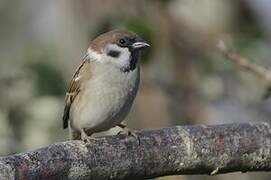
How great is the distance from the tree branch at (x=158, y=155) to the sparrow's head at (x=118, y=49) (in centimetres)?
81

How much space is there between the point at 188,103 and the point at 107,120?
54.8 inches

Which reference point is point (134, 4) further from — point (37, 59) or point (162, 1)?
point (37, 59)

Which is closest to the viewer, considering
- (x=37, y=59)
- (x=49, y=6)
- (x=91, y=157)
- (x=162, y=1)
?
(x=91, y=157)

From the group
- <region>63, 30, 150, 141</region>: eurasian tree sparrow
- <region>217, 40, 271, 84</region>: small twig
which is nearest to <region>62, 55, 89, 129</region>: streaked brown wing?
<region>63, 30, 150, 141</region>: eurasian tree sparrow

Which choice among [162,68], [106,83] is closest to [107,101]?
[106,83]

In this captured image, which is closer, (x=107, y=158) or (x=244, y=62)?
(x=107, y=158)

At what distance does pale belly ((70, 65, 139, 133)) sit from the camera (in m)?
5.19

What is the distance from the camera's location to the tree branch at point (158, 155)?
3.95 metres

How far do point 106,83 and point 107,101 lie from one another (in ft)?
0.37

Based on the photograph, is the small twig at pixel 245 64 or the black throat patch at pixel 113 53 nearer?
the small twig at pixel 245 64

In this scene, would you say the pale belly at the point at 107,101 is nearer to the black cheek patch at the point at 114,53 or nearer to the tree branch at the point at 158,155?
the black cheek patch at the point at 114,53

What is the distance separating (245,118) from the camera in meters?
7.55

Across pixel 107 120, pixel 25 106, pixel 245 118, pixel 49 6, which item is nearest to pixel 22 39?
pixel 49 6

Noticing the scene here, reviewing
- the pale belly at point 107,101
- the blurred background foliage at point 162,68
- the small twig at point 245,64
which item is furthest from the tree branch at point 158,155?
the blurred background foliage at point 162,68
